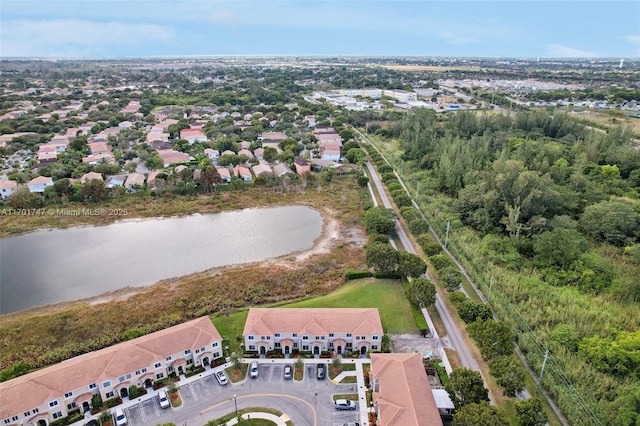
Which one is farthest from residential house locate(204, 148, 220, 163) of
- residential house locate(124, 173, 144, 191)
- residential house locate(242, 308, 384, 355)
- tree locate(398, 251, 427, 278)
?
residential house locate(242, 308, 384, 355)

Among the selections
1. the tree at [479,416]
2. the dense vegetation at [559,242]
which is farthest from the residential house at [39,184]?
the tree at [479,416]

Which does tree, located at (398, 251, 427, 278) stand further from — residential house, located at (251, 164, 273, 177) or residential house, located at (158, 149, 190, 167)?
residential house, located at (158, 149, 190, 167)

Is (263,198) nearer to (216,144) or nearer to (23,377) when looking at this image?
(216,144)

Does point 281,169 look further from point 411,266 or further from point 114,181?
point 411,266

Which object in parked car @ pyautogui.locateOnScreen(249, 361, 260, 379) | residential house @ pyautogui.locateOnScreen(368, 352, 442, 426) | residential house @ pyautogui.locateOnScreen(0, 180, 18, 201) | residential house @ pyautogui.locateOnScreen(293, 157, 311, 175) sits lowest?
parked car @ pyautogui.locateOnScreen(249, 361, 260, 379)

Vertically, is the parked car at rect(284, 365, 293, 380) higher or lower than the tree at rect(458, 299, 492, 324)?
lower

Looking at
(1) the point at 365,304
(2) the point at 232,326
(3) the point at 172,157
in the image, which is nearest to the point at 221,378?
(2) the point at 232,326
